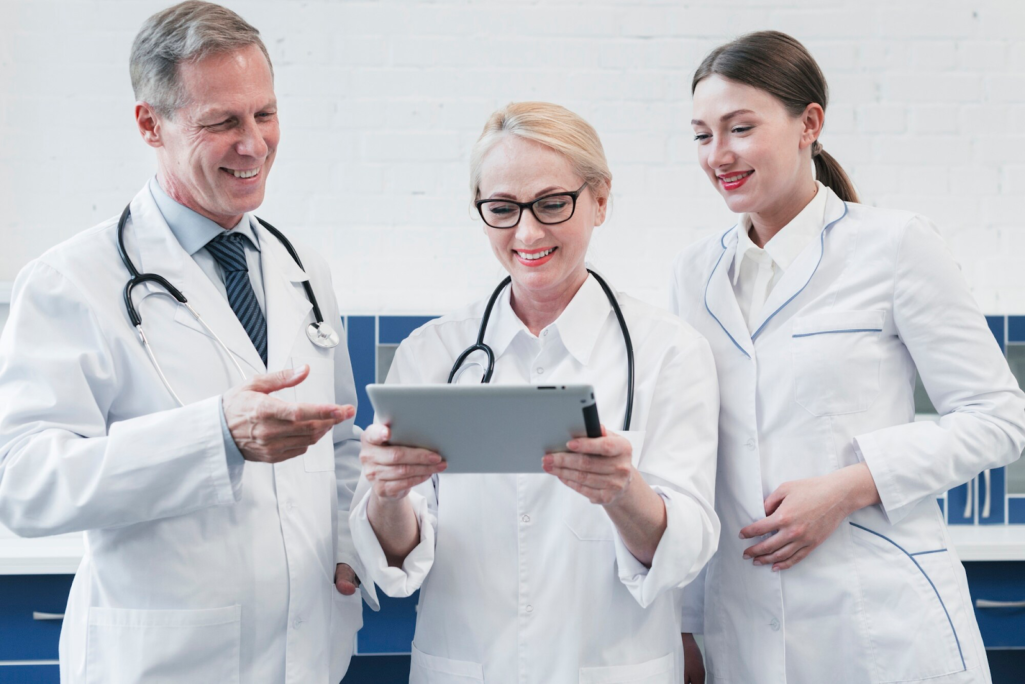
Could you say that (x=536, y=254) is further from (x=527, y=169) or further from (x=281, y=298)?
(x=281, y=298)

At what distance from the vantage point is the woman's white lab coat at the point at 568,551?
1204 mm

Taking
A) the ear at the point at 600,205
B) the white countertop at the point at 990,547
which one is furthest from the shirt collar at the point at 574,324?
the white countertop at the point at 990,547

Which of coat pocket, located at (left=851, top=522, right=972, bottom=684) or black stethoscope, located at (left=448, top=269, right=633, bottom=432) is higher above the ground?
black stethoscope, located at (left=448, top=269, right=633, bottom=432)

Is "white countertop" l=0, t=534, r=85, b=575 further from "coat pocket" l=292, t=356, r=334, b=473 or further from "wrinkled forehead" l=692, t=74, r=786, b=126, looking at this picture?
"wrinkled forehead" l=692, t=74, r=786, b=126

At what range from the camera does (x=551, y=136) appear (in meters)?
1.28

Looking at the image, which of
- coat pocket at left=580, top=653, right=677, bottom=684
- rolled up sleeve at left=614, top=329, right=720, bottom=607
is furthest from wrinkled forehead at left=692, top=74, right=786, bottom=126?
coat pocket at left=580, top=653, right=677, bottom=684

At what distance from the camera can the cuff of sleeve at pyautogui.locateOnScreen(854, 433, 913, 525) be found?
1281 millimetres

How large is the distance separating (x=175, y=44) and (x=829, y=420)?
1177mm

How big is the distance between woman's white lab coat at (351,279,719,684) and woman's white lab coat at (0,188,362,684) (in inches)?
5.3

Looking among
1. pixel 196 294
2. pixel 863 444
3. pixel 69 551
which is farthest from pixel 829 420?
pixel 69 551

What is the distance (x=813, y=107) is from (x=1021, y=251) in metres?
1.57

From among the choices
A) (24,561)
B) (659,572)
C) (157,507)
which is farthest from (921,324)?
(24,561)

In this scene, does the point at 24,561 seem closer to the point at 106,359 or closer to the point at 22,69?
the point at 106,359

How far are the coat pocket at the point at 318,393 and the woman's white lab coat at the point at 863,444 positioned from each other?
2.20 feet
